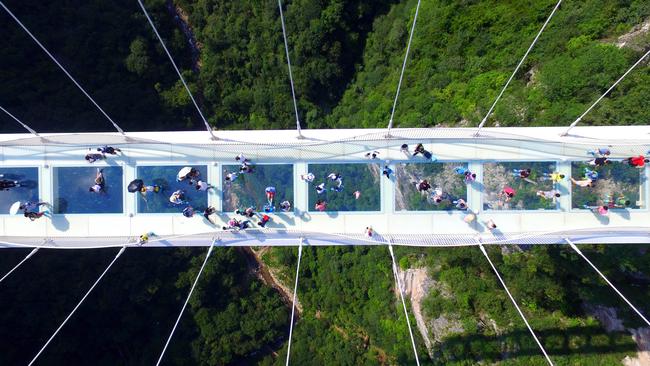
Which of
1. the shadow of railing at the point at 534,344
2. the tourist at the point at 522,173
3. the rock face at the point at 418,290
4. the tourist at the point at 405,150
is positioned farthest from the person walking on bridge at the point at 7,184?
the shadow of railing at the point at 534,344

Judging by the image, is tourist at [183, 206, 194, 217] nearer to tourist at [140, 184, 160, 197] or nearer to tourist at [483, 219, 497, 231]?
tourist at [140, 184, 160, 197]

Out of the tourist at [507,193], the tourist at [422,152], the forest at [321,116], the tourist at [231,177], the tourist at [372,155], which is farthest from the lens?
the forest at [321,116]

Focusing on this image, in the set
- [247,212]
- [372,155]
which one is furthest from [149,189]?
[372,155]

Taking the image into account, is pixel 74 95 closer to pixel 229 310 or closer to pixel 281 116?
pixel 281 116

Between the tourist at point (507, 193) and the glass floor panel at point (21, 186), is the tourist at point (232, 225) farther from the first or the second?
the tourist at point (507, 193)

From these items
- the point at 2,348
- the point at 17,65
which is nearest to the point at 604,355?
the point at 2,348

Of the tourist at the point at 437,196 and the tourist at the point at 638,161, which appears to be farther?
the tourist at the point at 437,196

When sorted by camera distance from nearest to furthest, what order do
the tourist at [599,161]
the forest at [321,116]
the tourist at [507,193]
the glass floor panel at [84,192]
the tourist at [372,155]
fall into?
the tourist at [599,161], the tourist at [507,193], the tourist at [372,155], the glass floor panel at [84,192], the forest at [321,116]

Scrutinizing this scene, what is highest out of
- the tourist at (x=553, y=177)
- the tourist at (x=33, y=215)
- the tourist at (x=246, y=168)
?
the tourist at (x=246, y=168)

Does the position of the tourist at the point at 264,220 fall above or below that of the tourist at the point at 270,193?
below
